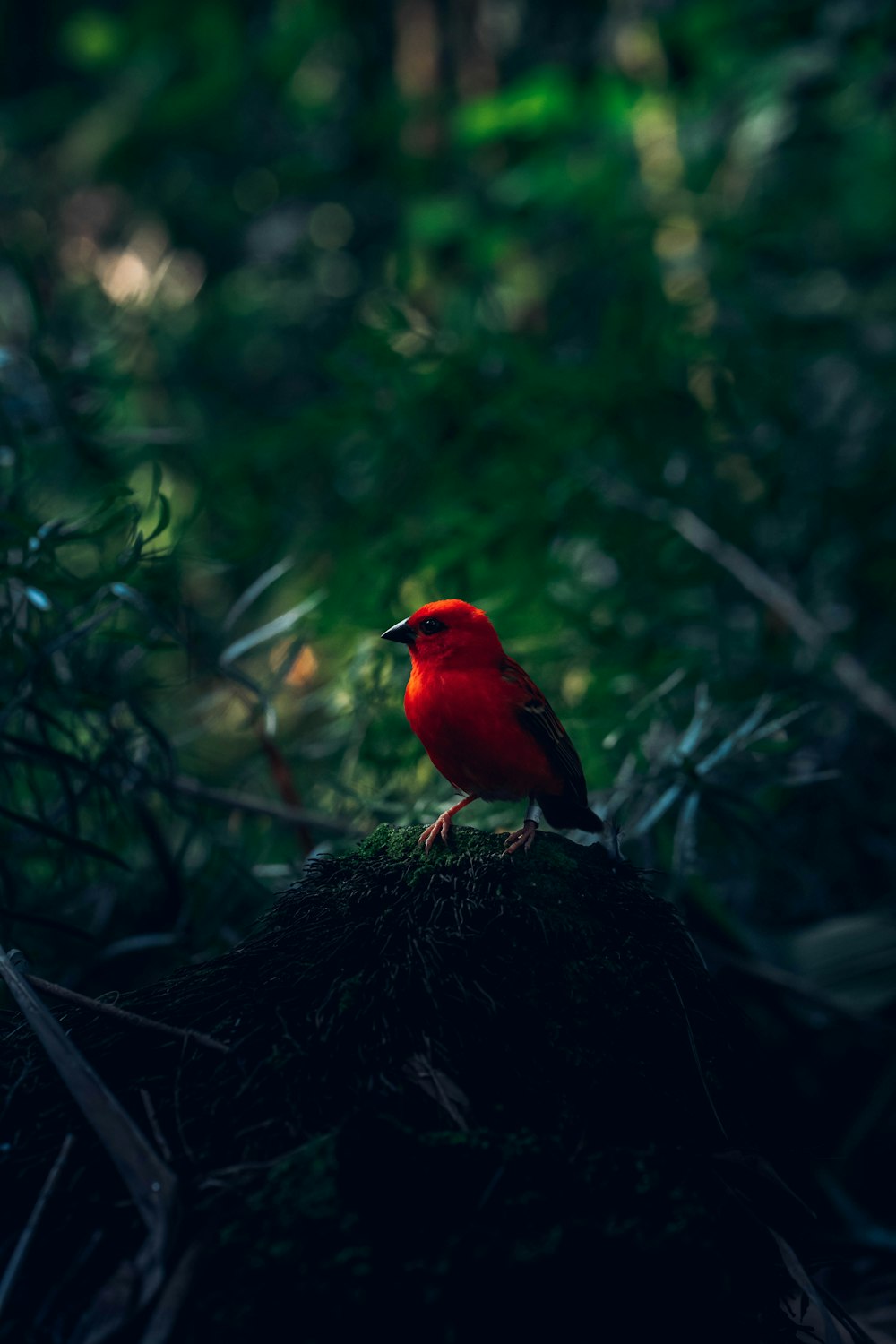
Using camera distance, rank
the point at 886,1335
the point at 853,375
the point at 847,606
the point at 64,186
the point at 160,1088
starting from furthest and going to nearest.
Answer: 1. the point at 64,186
2. the point at 853,375
3. the point at 847,606
4. the point at 886,1335
5. the point at 160,1088

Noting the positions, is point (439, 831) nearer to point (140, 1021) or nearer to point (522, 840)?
point (522, 840)

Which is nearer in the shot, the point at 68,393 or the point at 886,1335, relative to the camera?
the point at 886,1335

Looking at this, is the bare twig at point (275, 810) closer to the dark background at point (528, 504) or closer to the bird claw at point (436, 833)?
the dark background at point (528, 504)

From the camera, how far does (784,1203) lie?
1033 mm

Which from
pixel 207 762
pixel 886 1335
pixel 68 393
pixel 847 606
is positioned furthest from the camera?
pixel 847 606

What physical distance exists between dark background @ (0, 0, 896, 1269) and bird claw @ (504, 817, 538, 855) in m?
0.36

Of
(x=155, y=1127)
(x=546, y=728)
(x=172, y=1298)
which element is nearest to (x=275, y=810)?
(x=546, y=728)

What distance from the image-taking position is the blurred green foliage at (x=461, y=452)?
6.46 ft

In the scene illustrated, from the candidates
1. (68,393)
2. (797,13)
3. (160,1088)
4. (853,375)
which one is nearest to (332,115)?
(797,13)

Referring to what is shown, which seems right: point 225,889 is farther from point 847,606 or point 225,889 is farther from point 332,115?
point 332,115

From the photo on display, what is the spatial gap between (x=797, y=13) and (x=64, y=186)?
5296 millimetres

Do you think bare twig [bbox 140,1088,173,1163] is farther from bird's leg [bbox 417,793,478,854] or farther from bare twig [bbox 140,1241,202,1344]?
bird's leg [bbox 417,793,478,854]

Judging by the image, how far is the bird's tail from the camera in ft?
4.55

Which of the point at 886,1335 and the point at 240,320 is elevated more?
the point at 240,320
